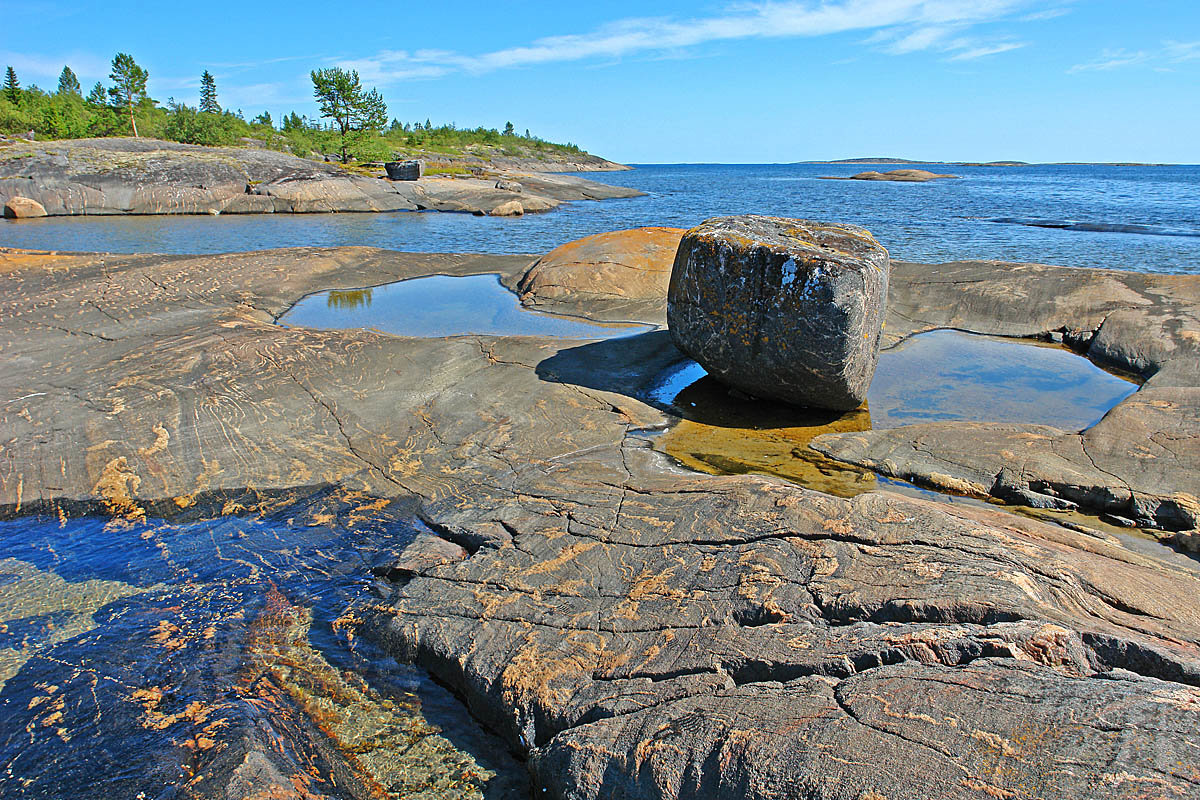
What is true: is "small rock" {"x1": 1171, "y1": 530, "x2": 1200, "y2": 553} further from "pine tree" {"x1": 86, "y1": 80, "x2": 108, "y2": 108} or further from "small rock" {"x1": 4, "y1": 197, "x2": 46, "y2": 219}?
"pine tree" {"x1": 86, "y1": 80, "x2": 108, "y2": 108}

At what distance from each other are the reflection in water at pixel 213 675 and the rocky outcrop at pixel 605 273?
7.17 m

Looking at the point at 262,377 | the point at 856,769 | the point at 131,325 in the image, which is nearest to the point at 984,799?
the point at 856,769

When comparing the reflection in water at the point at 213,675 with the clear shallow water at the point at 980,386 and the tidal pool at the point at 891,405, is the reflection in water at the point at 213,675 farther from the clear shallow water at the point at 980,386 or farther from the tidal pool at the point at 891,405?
the clear shallow water at the point at 980,386

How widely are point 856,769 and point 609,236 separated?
11580mm

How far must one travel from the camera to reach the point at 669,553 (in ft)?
12.8

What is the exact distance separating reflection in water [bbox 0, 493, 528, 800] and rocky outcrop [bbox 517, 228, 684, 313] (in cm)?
717

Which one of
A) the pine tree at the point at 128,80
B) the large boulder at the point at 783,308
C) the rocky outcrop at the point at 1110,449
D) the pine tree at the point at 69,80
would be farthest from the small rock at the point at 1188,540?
the pine tree at the point at 69,80

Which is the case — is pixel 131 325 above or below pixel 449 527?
above

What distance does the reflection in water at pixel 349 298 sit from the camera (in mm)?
11468

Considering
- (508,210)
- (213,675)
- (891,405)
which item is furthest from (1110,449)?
(508,210)

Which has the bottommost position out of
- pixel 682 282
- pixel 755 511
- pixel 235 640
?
pixel 235 640

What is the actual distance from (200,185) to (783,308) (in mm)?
30008

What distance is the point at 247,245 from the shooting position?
61.9 feet

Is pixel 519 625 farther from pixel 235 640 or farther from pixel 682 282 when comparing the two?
pixel 682 282
